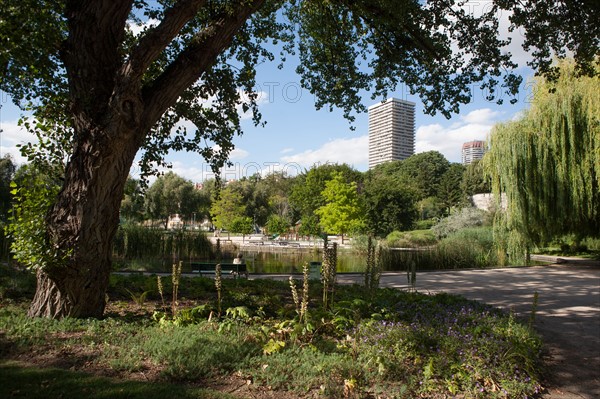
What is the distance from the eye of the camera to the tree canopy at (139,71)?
4809 mm

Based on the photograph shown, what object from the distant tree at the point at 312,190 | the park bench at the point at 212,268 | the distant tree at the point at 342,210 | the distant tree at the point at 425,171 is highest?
the distant tree at the point at 425,171

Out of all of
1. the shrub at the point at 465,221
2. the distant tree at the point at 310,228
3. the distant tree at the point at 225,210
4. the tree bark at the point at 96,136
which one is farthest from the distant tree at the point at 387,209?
the tree bark at the point at 96,136

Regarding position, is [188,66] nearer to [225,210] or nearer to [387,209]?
[387,209]

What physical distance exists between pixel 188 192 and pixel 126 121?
42.8 m

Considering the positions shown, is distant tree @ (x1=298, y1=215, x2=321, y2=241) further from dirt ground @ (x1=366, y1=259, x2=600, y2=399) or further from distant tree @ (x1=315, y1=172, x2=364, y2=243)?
dirt ground @ (x1=366, y1=259, x2=600, y2=399)

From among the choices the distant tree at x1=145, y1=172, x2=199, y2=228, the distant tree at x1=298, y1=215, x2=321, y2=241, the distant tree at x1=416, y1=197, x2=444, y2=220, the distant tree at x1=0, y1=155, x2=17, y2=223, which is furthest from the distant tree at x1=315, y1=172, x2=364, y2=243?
the distant tree at x1=416, y1=197, x2=444, y2=220

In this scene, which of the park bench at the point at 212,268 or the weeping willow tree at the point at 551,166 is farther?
the weeping willow tree at the point at 551,166

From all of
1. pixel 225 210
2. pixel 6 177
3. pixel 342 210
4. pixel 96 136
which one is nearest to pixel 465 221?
pixel 342 210

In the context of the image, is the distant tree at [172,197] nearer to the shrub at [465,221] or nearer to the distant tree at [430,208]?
the shrub at [465,221]

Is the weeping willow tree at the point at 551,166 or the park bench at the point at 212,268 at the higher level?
the weeping willow tree at the point at 551,166

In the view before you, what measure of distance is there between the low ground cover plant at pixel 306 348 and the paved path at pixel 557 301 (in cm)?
Result: 38

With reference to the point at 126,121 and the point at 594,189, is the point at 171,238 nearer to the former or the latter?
the point at 126,121

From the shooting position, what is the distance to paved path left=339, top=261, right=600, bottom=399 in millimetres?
4426

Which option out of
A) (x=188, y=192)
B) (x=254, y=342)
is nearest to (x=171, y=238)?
(x=254, y=342)
